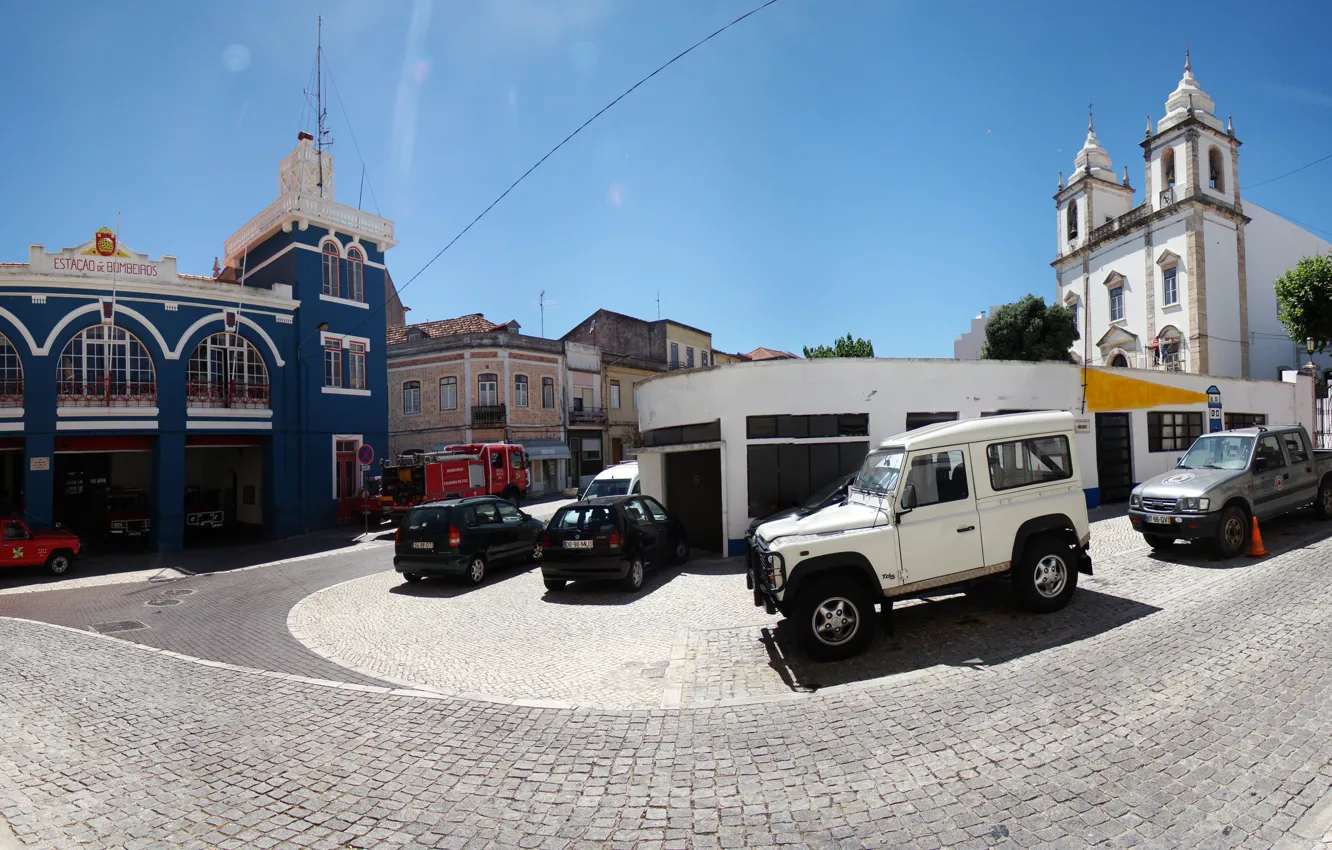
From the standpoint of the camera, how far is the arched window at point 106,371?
18578mm

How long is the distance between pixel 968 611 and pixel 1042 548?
1094 millimetres

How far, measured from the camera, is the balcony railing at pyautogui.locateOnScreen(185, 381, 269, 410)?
800 inches

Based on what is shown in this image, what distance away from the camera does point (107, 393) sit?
18.9 metres

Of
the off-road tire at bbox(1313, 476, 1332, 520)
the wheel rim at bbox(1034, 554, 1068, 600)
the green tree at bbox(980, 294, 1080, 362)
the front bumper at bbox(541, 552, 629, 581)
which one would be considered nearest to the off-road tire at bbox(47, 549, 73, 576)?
the front bumper at bbox(541, 552, 629, 581)

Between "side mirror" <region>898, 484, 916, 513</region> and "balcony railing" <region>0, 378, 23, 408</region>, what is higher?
"balcony railing" <region>0, 378, 23, 408</region>

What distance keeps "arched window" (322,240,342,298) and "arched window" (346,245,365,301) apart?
38 cm

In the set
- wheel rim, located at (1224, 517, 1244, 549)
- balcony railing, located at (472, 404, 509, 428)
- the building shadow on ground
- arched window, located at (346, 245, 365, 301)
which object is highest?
arched window, located at (346, 245, 365, 301)

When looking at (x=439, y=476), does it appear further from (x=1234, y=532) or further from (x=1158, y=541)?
(x=1234, y=532)

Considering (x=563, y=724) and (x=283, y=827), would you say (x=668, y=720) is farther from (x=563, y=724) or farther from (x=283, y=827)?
(x=283, y=827)

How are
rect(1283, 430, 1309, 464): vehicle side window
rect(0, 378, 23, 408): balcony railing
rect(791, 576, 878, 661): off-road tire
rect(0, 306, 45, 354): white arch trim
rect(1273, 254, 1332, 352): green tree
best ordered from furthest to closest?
rect(1273, 254, 1332, 352): green tree, rect(0, 306, 45, 354): white arch trim, rect(0, 378, 23, 408): balcony railing, rect(1283, 430, 1309, 464): vehicle side window, rect(791, 576, 878, 661): off-road tire

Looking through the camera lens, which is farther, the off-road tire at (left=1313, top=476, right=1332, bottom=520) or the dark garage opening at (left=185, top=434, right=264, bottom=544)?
the dark garage opening at (left=185, top=434, right=264, bottom=544)

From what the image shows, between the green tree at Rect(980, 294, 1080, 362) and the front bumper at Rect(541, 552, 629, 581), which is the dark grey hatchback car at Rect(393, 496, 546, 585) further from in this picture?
the green tree at Rect(980, 294, 1080, 362)

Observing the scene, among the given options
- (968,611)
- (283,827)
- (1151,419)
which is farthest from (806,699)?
(1151,419)

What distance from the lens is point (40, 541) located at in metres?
14.7
